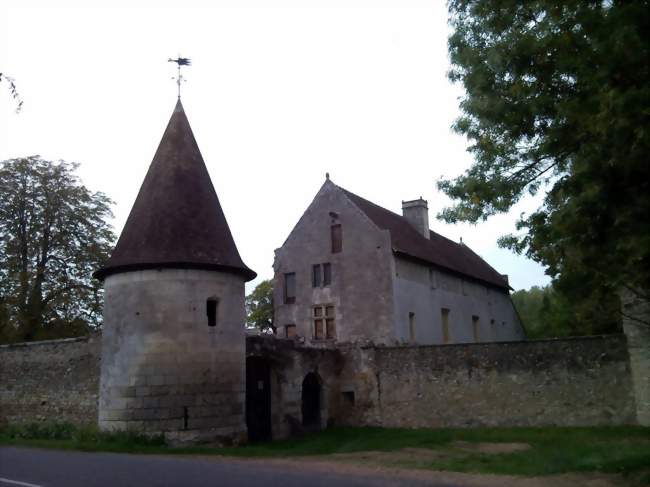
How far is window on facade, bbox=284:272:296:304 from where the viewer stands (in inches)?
1099

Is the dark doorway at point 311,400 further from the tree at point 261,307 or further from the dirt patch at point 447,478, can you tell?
the tree at point 261,307

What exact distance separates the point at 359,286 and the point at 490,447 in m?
11.2

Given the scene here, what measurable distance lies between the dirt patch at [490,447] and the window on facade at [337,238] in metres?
11.8

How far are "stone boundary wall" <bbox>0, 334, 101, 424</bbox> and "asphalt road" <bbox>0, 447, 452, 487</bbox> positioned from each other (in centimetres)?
585

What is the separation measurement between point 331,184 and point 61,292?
1249 cm

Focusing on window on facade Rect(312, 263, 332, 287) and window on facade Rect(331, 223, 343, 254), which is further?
window on facade Rect(312, 263, 332, 287)

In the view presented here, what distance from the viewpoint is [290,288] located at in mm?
28109

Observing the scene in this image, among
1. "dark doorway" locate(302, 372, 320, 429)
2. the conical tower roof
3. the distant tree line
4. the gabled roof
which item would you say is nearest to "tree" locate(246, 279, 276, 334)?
the gabled roof

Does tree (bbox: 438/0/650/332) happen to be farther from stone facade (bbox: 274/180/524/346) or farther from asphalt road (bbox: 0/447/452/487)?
stone facade (bbox: 274/180/524/346)

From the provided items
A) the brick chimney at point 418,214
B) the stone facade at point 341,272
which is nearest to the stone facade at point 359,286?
the stone facade at point 341,272

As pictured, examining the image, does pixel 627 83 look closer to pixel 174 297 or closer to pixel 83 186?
pixel 174 297

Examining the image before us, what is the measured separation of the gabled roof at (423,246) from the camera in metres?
26.8

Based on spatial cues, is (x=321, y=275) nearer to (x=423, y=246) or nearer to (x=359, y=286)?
(x=359, y=286)

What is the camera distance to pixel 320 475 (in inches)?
434
